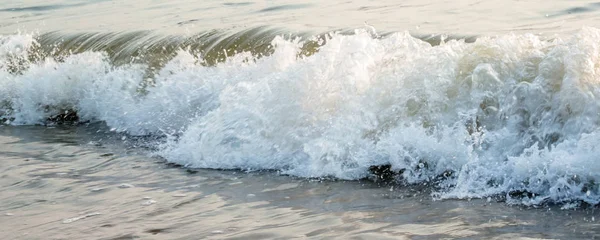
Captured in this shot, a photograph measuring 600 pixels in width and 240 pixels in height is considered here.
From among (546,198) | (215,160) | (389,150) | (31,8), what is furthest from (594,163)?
(31,8)

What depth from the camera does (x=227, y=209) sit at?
18.3ft

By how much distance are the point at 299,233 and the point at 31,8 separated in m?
14.8

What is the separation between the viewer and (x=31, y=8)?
1822cm

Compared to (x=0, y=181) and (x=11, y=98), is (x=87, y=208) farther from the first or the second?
(x=11, y=98)

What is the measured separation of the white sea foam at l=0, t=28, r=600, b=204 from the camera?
573cm

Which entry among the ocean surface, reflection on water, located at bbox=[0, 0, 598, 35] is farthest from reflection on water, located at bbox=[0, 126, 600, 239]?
reflection on water, located at bbox=[0, 0, 598, 35]

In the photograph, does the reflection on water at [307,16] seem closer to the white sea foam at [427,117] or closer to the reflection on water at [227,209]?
the white sea foam at [427,117]

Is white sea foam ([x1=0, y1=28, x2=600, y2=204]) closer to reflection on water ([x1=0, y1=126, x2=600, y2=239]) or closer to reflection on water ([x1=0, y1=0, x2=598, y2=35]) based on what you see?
reflection on water ([x1=0, y1=126, x2=600, y2=239])

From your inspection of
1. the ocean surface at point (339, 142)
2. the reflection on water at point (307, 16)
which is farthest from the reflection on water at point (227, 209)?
the reflection on water at point (307, 16)

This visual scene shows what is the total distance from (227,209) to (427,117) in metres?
1.92

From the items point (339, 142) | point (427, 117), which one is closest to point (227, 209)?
point (339, 142)

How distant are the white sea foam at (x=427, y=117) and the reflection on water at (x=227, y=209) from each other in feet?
1.08

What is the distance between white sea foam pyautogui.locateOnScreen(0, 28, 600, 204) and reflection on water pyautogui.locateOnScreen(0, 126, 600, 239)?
33 cm

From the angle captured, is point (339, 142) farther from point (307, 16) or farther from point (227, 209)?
point (307, 16)
